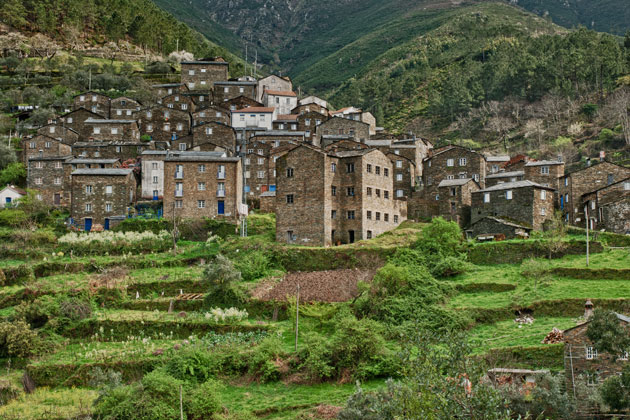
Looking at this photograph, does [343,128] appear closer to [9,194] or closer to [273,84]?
[273,84]

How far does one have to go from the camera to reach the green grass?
125 feet

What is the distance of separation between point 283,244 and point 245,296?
34.0 ft

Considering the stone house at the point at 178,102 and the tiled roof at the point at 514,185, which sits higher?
the stone house at the point at 178,102

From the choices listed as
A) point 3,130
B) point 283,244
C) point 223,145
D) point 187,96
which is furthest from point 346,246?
point 3,130

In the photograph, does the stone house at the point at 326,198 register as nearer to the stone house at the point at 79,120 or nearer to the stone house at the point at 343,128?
the stone house at the point at 343,128

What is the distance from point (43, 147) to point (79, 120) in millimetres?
9468

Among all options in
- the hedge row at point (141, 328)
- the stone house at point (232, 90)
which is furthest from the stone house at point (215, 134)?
the hedge row at point (141, 328)

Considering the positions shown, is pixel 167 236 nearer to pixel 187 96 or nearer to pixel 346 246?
pixel 346 246

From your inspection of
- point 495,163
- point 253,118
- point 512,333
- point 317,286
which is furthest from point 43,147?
point 512,333

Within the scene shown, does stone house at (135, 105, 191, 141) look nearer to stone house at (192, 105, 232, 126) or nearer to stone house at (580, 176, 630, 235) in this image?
stone house at (192, 105, 232, 126)

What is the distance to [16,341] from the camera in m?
43.6

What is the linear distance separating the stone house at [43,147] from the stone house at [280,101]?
99.7 ft

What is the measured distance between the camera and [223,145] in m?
86.9

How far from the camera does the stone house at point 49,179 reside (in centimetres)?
7738
